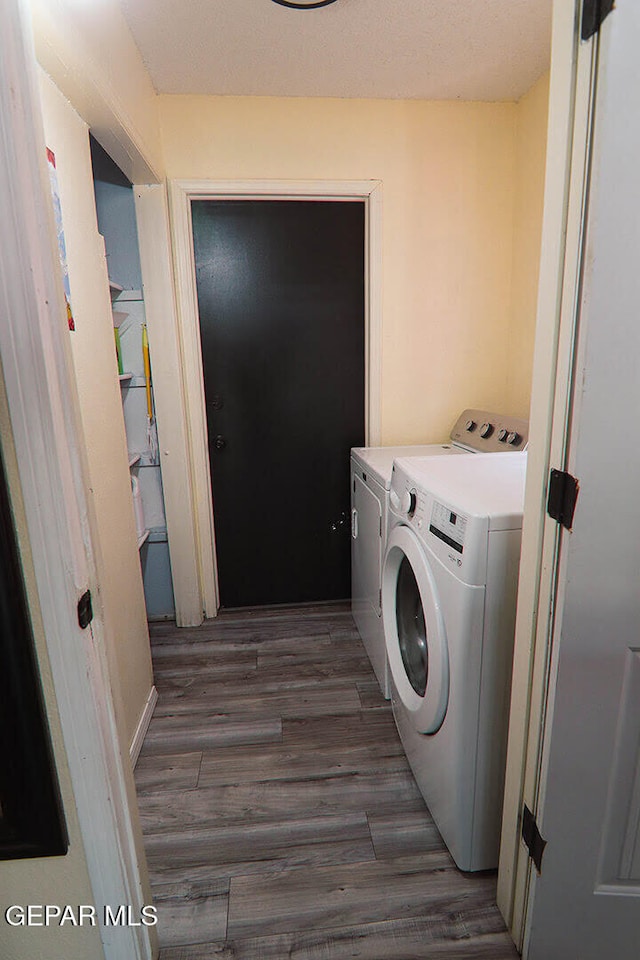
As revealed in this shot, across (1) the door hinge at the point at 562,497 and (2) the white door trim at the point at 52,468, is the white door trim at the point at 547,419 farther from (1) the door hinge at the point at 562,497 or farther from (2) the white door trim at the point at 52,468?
(2) the white door trim at the point at 52,468

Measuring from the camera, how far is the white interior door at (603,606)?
729 mm

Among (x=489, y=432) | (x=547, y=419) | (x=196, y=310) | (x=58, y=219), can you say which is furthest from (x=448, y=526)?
(x=196, y=310)

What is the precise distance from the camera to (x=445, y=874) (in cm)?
128

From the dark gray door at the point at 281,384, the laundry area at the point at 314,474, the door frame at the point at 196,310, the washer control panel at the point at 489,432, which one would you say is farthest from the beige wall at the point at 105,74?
the washer control panel at the point at 489,432

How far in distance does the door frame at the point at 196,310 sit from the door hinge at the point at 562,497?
5.36 feet

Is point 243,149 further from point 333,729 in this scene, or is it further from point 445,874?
point 445,874

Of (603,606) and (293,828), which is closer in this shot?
(603,606)

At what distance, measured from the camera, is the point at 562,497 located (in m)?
0.86

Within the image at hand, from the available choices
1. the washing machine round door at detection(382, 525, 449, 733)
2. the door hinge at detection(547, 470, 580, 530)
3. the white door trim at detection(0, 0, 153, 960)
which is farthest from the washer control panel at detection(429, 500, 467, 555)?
the white door trim at detection(0, 0, 153, 960)

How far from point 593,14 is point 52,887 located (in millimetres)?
1719

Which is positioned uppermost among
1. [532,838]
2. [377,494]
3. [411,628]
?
[377,494]

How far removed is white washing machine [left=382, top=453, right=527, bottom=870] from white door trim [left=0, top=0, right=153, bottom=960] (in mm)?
746

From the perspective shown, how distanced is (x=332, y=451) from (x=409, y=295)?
2.81ft

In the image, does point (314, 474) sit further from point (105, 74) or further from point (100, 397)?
point (105, 74)
